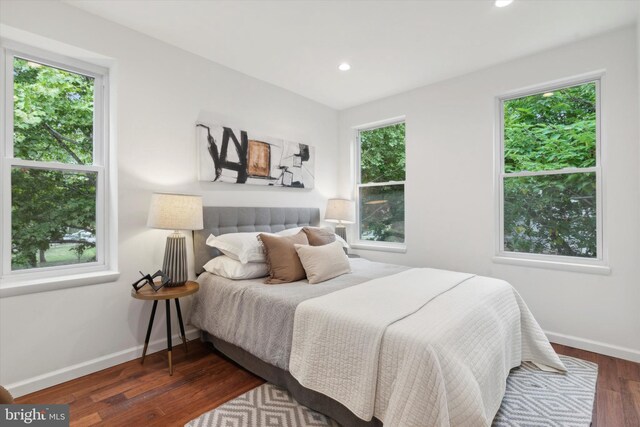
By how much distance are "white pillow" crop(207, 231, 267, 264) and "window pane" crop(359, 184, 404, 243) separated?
1.91 m

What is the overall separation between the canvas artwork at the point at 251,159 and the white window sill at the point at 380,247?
40.3 inches

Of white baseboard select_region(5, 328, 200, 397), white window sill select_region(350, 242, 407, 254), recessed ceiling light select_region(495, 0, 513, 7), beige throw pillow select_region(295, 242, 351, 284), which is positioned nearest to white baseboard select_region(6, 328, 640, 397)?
white baseboard select_region(5, 328, 200, 397)

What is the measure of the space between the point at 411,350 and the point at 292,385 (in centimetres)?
91

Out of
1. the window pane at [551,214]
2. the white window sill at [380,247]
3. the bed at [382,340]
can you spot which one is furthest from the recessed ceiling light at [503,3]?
the white window sill at [380,247]

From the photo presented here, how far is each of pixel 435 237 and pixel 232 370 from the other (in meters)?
2.40

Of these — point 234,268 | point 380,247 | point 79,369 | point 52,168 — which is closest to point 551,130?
point 380,247

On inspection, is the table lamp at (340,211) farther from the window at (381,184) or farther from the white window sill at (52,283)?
the white window sill at (52,283)

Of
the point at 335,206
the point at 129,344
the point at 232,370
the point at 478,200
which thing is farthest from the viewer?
the point at 335,206

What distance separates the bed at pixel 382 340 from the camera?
134 cm

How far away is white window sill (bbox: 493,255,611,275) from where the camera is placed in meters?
2.58

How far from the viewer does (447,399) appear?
1301mm

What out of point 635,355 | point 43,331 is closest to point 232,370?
point 43,331

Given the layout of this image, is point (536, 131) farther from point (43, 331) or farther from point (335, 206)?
point (43, 331)

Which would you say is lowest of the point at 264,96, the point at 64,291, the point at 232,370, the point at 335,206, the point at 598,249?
the point at 232,370
